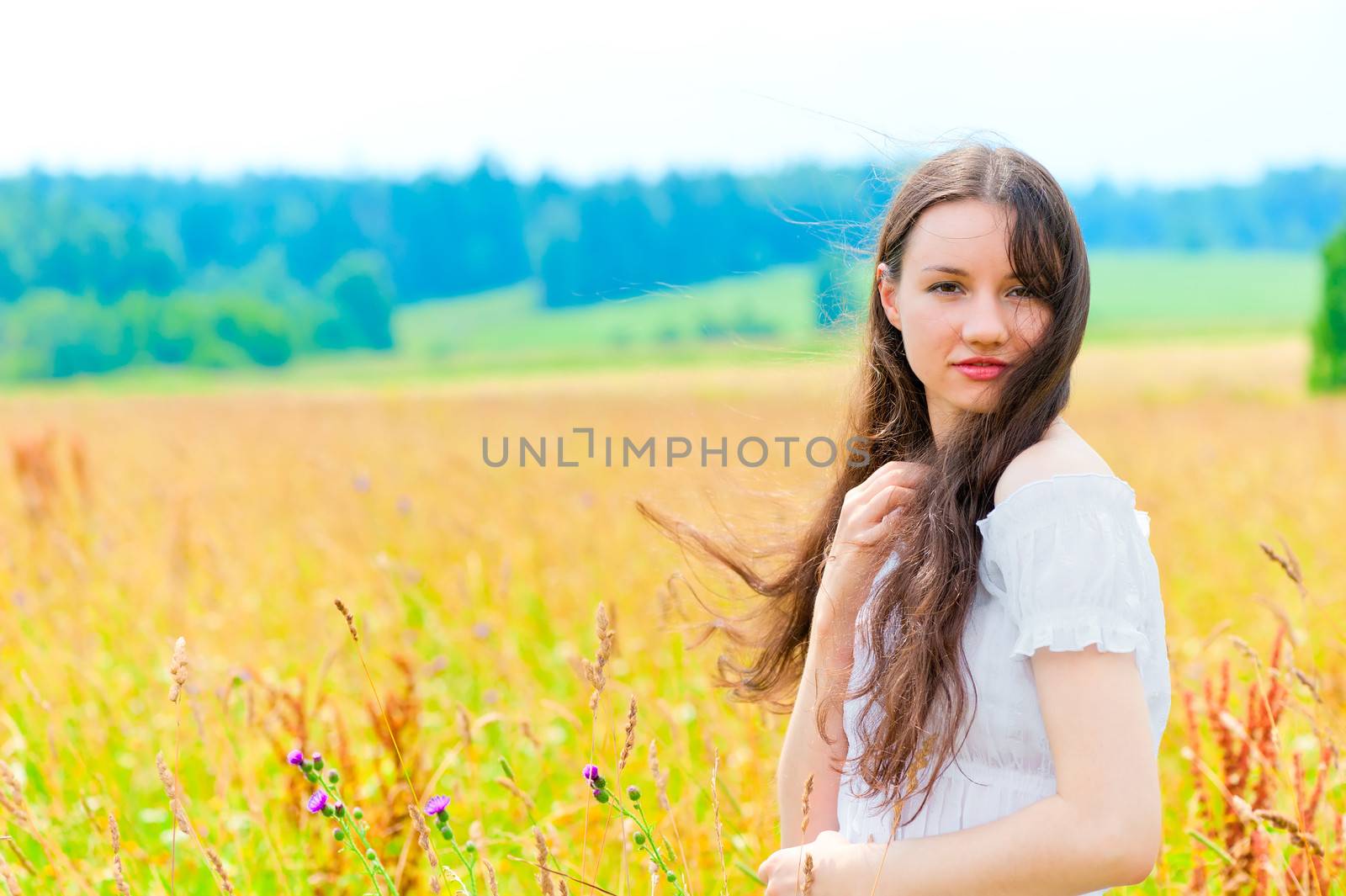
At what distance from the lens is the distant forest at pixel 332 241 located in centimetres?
6181

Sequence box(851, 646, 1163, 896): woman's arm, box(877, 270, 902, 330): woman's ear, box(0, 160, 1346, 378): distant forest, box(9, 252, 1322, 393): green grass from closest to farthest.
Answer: box(851, 646, 1163, 896): woman's arm
box(877, 270, 902, 330): woman's ear
box(9, 252, 1322, 393): green grass
box(0, 160, 1346, 378): distant forest

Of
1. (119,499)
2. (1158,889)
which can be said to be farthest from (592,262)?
(1158,889)

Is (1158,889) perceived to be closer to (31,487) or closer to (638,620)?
(638,620)

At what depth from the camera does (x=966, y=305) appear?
1250 millimetres

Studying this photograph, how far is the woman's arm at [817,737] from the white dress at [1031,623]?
29mm

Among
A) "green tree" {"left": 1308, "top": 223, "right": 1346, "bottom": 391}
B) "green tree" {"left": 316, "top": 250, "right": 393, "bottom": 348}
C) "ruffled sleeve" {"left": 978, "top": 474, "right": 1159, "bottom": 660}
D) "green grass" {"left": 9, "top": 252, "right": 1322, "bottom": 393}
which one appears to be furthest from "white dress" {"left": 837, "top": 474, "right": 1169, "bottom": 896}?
"green tree" {"left": 316, "top": 250, "right": 393, "bottom": 348}

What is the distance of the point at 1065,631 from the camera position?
101cm

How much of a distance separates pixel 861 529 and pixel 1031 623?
11.7 inches

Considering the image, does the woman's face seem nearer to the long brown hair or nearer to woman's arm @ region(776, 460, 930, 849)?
the long brown hair

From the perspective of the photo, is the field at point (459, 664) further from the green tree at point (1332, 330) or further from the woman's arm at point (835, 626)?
the green tree at point (1332, 330)

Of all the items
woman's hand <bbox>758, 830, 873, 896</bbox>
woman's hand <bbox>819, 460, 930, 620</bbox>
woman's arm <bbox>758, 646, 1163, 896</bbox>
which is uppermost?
woman's hand <bbox>819, 460, 930, 620</bbox>

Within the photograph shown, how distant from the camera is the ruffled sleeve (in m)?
1.02

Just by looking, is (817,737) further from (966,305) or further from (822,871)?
(966,305)

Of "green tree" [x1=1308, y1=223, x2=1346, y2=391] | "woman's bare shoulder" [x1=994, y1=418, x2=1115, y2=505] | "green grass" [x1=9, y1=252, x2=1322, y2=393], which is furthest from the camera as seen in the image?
"green grass" [x1=9, y1=252, x2=1322, y2=393]
